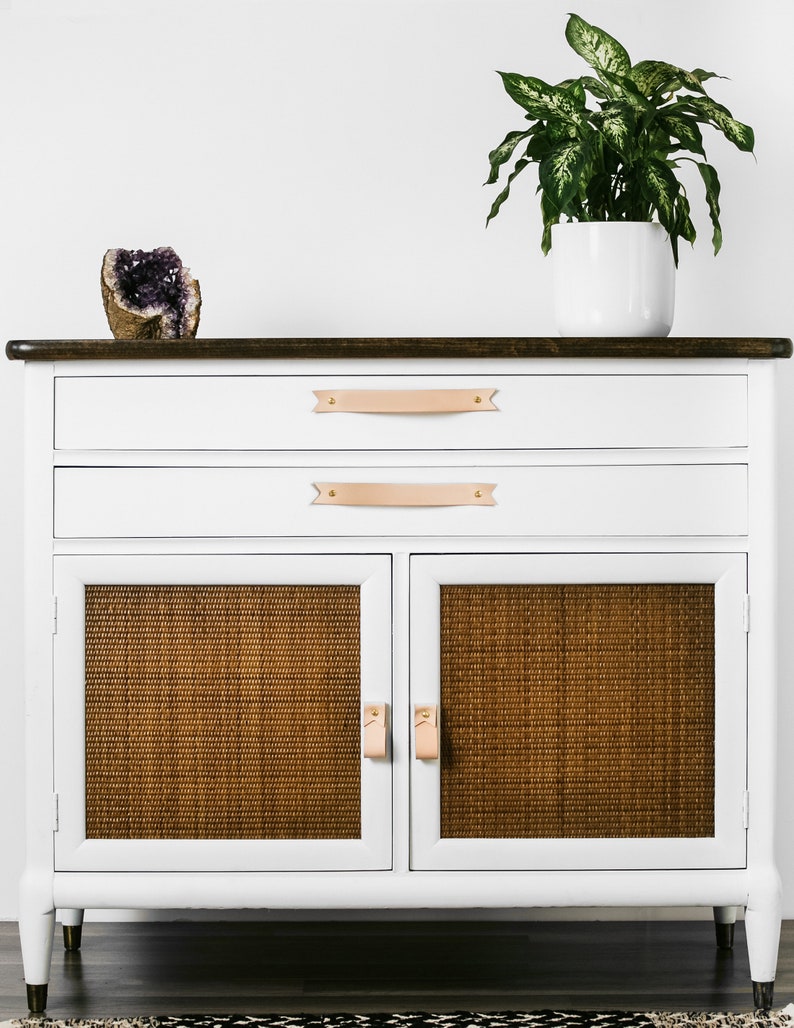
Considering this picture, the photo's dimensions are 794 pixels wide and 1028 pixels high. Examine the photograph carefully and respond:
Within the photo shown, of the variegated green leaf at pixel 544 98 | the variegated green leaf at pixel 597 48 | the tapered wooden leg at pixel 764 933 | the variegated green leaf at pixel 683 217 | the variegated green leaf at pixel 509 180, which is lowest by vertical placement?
the tapered wooden leg at pixel 764 933

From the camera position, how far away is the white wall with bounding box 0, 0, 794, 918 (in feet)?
6.54

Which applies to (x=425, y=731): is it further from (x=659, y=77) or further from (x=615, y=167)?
(x=659, y=77)

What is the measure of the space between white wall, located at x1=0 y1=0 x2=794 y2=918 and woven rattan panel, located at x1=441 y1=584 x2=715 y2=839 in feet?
1.85

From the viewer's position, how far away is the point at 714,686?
60.9 inches

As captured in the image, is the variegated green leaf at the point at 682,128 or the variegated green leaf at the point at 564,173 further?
the variegated green leaf at the point at 682,128

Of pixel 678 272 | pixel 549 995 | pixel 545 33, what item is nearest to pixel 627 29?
pixel 545 33

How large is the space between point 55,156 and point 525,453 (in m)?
1.10

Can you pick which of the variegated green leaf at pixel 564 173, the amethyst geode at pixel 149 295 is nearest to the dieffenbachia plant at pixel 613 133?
the variegated green leaf at pixel 564 173

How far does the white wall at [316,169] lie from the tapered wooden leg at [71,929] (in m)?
0.23

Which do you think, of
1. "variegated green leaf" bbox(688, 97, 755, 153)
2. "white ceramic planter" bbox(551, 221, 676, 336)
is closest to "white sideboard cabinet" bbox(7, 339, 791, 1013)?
"white ceramic planter" bbox(551, 221, 676, 336)

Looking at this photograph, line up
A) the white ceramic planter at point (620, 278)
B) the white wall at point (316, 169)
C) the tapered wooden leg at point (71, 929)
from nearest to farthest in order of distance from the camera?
the white ceramic planter at point (620, 278) < the tapered wooden leg at point (71, 929) < the white wall at point (316, 169)

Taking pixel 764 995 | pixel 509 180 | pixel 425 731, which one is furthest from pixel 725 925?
pixel 509 180

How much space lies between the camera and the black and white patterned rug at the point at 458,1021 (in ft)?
4.96

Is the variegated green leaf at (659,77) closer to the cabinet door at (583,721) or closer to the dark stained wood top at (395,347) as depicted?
the dark stained wood top at (395,347)
